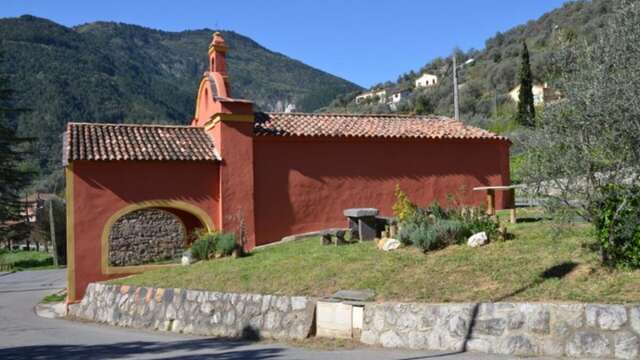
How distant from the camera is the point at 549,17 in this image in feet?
241

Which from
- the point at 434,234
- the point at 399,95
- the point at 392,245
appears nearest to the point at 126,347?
the point at 392,245

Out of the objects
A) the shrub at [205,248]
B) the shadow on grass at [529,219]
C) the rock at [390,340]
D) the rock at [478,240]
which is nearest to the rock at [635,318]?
the rock at [390,340]

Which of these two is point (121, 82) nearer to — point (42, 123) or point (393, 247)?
point (42, 123)

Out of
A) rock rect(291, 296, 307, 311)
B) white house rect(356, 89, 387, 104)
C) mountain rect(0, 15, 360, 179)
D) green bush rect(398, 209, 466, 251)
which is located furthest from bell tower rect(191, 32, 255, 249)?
white house rect(356, 89, 387, 104)

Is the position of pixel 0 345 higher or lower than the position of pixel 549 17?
lower

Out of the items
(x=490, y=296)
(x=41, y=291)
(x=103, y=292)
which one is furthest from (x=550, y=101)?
(x=41, y=291)

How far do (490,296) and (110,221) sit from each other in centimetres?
1189

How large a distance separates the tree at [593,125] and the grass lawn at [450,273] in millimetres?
1074

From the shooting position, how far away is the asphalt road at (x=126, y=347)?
9.57 meters

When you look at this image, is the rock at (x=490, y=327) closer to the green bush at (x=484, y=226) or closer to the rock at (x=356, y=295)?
the rock at (x=356, y=295)

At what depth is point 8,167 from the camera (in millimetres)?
42844

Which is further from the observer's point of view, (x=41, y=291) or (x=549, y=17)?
(x=549, y=17)

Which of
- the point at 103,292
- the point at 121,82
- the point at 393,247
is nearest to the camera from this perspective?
the point at 393,247

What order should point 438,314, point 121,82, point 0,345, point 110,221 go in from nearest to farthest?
point 438,314 → point 0,345 → point 110,221 → point 121,82
